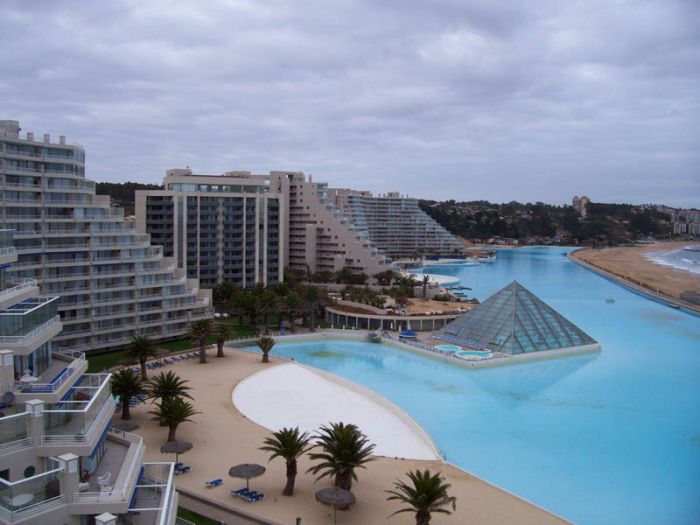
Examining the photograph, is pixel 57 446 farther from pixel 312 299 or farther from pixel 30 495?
pixel 312 299

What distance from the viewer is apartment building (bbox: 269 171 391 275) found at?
90.1 meters

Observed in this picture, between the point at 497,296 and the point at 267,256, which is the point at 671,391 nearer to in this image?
the point at 497,296

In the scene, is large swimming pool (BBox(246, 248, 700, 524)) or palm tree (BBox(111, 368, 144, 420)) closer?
large swimming pool (BBox(246, 248, 700, 524))

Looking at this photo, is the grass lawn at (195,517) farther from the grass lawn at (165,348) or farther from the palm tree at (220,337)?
the palm tree at (220,337)

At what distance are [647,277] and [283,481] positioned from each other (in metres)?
115

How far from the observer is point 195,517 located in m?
21.2

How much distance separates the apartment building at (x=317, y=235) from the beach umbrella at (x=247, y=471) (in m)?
66.5

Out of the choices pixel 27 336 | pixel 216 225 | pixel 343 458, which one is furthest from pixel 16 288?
pixel 216 225

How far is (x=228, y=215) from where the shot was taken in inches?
2781

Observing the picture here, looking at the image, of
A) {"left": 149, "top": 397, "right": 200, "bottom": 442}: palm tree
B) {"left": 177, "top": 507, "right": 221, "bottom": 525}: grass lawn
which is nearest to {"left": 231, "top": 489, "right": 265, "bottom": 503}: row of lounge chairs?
{"left": 177, "top": 507, "right": 221, "bottom": 525}: grass lawn

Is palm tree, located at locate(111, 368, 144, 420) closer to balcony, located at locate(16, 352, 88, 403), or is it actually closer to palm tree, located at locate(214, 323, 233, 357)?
balcony, located at locate(16, 352, 88, 403)

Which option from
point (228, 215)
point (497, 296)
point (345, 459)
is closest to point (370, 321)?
point (497, 296)

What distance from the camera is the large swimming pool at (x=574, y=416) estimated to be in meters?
26.0

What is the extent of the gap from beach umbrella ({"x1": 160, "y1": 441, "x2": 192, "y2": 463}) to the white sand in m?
5.62
